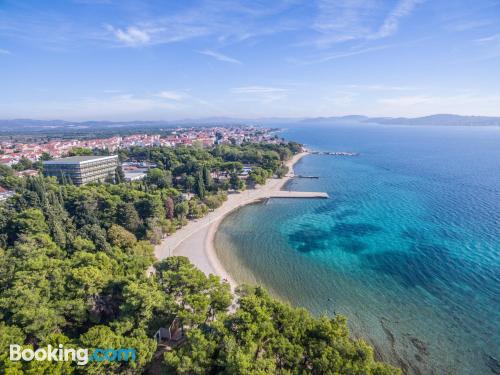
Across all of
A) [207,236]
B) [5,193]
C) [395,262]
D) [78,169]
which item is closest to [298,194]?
[207,236]

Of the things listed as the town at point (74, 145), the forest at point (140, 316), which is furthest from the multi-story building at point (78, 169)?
the forest at point (140, 316)

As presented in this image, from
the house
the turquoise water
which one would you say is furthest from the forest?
the house

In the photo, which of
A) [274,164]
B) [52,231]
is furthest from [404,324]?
[274,164]

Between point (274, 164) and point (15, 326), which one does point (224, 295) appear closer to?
point (15, 326)

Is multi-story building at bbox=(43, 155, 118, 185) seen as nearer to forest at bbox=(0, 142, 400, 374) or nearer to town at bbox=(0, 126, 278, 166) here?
town at bbox=(0, 126, 278, 166)

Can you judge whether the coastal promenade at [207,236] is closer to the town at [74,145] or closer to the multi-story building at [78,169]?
the multi-story building at [78,169]

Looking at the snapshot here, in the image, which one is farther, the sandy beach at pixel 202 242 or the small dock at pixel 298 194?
the small dock at pixel 298 194
